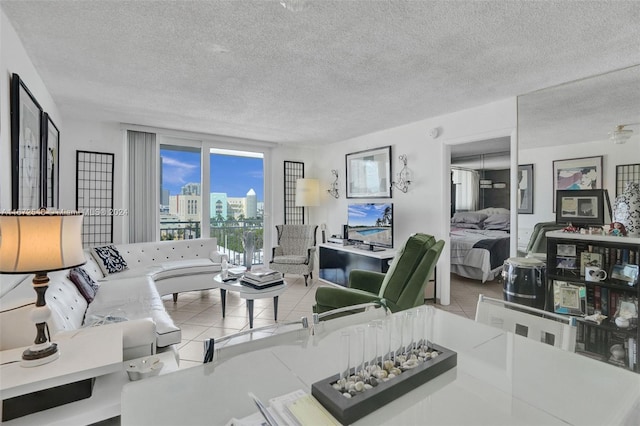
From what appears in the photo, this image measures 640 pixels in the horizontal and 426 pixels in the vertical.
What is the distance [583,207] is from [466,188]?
409cm

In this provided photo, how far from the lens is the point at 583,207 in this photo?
2.77 meters

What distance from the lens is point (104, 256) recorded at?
3.67 metres

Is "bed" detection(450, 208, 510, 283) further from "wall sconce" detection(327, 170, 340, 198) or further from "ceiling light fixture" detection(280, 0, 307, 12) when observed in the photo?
"ceiling light fixture" detection(280, 0, 307, 12)

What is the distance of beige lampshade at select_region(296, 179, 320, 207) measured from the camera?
19.0 feet

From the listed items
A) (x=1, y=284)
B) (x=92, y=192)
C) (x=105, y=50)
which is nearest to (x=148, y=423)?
(x=1, y=284)

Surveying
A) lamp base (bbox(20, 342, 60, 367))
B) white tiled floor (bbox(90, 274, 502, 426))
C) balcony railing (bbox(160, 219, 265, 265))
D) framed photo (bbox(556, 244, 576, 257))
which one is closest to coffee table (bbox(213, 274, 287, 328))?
white tiled floor (bbox(90, 274, 502, 426))

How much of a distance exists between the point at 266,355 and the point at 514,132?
11.2ft

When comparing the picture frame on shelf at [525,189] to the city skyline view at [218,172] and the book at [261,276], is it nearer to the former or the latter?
the book at [261,276]

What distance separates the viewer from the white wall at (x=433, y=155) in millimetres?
3467

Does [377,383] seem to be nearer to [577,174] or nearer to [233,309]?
[577,174]

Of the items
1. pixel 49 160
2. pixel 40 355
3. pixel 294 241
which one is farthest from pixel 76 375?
pixel 294 241

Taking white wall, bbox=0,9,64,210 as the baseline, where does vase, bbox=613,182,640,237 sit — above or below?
below

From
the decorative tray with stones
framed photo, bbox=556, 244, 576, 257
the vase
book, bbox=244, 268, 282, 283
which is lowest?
book, bbox=244, 268, 282, 283

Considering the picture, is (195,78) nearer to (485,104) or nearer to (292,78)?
(292,78)
